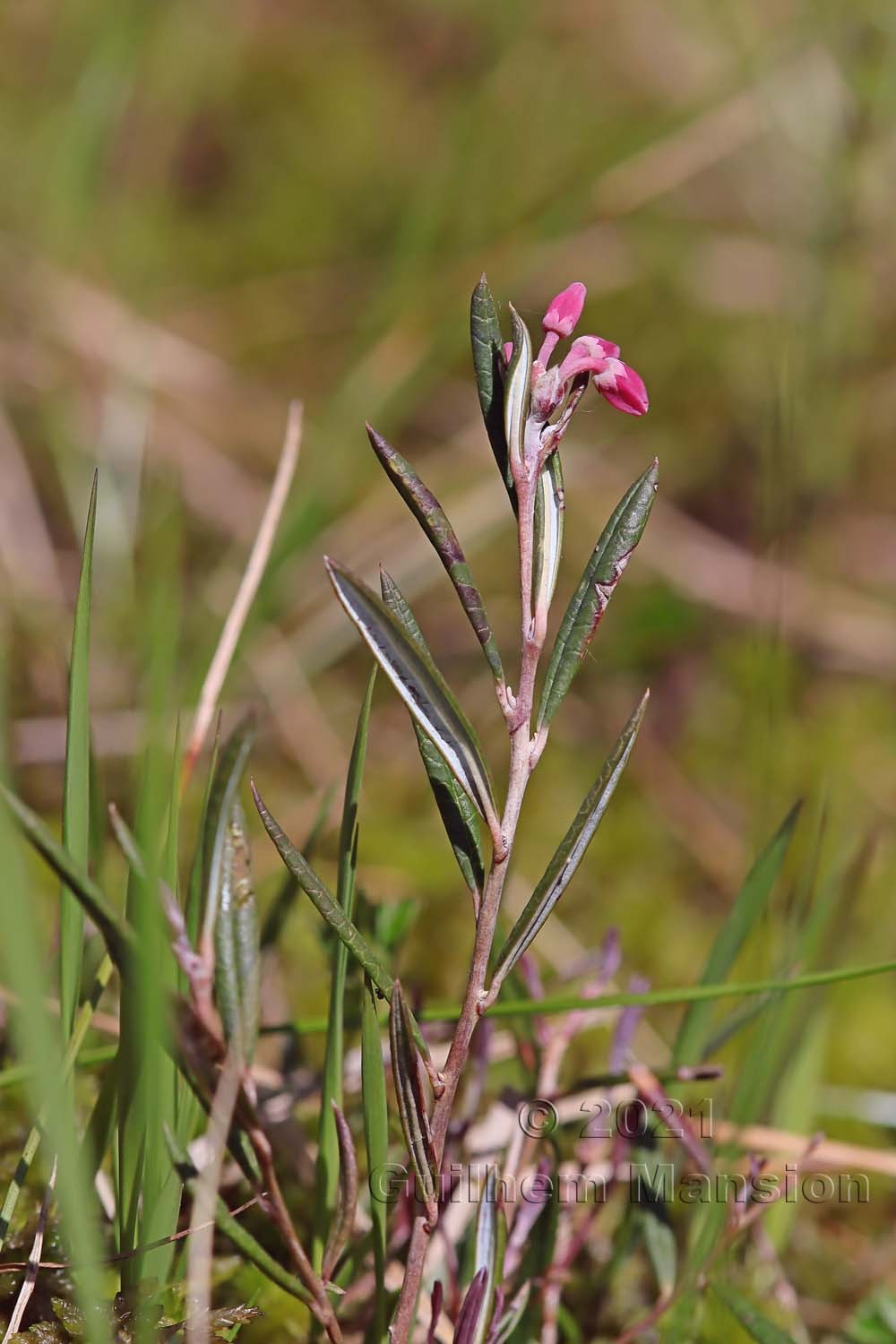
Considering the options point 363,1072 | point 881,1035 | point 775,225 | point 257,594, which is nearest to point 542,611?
point 363,1072

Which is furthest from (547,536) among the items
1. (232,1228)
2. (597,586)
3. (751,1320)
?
(751,1320)

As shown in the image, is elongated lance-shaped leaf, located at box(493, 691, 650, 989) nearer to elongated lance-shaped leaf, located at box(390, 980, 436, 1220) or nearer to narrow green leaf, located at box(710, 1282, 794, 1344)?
elongated lance-shaped leaf, located at box(390, 980, 436, 1220)

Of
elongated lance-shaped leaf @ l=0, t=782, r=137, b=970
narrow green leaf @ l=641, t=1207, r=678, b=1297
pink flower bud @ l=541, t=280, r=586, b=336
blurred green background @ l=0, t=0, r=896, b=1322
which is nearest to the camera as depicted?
elongated lance-shaped leaf @ l=0, t=782, r=137, b=970

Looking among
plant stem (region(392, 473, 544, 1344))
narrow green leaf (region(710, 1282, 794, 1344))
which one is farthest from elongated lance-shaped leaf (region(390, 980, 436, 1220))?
narrow green leaf (region(710, 1282, 794, 1344))

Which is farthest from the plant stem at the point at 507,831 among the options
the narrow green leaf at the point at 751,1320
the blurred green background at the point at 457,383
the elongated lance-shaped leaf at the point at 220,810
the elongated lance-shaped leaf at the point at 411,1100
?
the blurred green background at the point at 457,383

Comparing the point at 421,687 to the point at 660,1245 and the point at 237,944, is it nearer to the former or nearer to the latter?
the point at 237,944

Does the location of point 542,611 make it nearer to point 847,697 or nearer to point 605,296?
point 847,697
